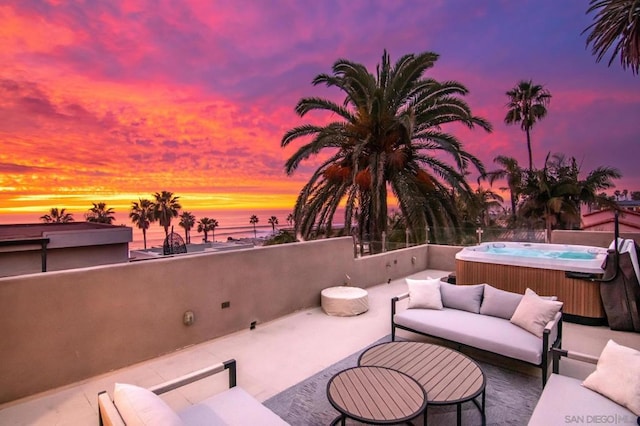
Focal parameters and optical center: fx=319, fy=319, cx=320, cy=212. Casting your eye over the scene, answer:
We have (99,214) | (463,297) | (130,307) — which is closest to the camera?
(130,307)

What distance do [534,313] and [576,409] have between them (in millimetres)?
1527

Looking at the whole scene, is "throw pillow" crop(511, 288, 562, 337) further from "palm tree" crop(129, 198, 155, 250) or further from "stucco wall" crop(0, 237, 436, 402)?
"palm tree" crop(129, 198, 155, 250)

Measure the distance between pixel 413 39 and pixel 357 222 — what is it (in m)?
5.83

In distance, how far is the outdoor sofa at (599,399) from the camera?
210cm

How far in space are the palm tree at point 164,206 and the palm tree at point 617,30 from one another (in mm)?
26736

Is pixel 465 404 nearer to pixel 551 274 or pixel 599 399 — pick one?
pixel 599 399

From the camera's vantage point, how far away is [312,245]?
6031mm

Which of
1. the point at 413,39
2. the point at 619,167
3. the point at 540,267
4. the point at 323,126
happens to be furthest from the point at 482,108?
the point at 540,267

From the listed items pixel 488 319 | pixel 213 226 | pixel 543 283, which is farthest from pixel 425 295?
pixel 213 226

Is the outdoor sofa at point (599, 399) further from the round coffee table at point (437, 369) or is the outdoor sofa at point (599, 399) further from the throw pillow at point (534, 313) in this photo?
the throw pillow at point (534, 313)

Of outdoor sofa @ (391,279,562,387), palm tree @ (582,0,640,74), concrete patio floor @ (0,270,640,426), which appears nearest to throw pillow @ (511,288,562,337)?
outdoor sofa @ (391,279,562,387)

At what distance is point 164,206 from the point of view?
26109 mm

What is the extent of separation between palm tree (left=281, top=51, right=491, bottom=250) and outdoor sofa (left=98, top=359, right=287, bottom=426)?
20.8 feet

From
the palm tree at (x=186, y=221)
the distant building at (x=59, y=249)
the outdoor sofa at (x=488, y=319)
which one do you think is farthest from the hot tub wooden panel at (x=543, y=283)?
the palm tree at (x=186, y=221)
